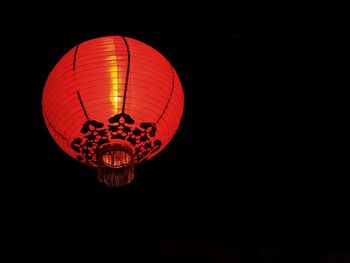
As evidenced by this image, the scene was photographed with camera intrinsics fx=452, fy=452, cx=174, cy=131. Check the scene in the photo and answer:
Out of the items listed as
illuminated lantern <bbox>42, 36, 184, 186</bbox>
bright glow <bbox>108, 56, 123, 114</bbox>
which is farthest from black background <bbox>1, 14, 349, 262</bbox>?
bright glow <bbox>108, 56, 123, 114</bbox>

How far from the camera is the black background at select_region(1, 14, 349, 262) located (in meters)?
4.13

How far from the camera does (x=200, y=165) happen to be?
14.5 feet

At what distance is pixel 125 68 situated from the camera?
8.77 ft

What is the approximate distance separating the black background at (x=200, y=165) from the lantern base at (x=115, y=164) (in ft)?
4.75

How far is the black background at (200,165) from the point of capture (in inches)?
163

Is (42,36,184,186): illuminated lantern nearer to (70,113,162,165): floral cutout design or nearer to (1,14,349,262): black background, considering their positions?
(70,113,162,165): floral cutout design

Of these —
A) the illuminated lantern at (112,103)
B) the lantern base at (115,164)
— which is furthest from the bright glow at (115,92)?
the lantern base at (115,164)

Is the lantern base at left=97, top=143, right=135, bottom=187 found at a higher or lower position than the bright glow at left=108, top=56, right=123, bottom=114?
lower

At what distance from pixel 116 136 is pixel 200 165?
1766mm

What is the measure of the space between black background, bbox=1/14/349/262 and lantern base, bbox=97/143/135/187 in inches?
57.0

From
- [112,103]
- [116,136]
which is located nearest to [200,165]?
[116,136]

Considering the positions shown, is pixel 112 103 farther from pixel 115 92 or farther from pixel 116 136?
pixel 116 136

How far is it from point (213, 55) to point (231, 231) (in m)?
1.66

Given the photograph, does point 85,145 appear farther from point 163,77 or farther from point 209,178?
point 209,178
